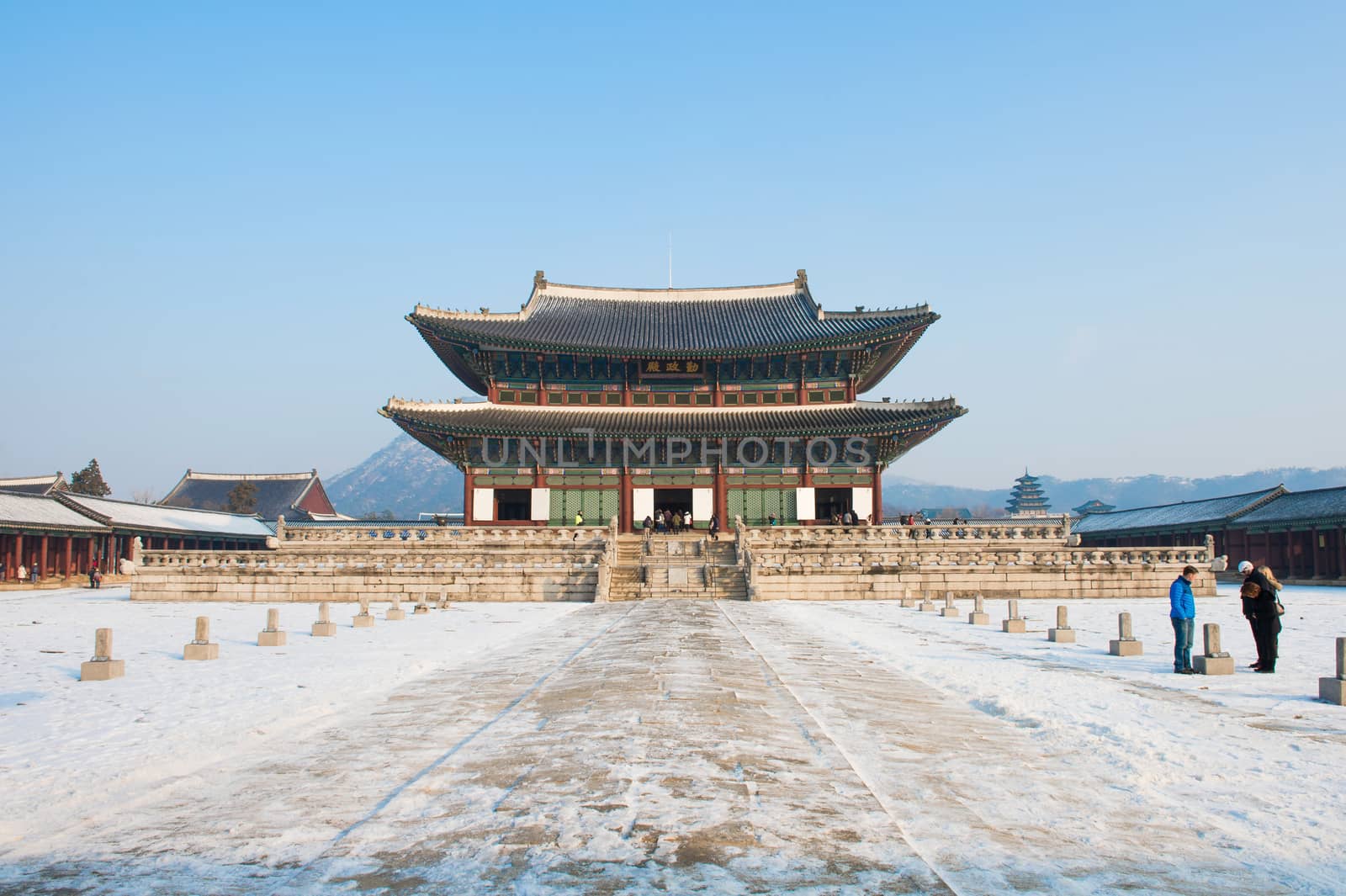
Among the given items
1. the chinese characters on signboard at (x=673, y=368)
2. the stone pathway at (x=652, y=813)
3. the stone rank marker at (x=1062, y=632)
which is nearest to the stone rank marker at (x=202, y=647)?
the stone pathway at (x=652, y=813)

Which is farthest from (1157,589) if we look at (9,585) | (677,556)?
(9,585)

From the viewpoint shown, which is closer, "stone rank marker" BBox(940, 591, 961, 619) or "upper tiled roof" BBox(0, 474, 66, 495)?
"stone rank marker" BBox(940, 591, 961, 619)

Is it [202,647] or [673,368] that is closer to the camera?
[202,647]

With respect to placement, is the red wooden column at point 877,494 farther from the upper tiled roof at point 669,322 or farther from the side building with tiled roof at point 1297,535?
the side building with tiled roof at point 1297,535

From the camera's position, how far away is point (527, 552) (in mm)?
32781

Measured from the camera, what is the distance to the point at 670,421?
147 feet

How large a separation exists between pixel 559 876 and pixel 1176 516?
54.9 metres

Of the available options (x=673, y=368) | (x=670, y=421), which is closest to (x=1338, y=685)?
(x=670, y=421)

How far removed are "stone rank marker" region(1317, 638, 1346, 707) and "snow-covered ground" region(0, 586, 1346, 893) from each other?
268 mm

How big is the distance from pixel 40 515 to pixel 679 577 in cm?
3238

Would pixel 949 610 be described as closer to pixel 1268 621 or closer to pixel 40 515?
pixel 1268 621

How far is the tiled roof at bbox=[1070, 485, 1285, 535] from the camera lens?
46.8 m

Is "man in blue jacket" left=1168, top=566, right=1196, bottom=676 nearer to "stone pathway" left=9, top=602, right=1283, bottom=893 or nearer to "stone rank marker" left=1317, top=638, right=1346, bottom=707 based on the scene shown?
"stone rank marker" left=1317, top=638, right=1346, bottom=707

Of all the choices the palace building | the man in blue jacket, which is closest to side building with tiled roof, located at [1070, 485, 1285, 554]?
the palace building
